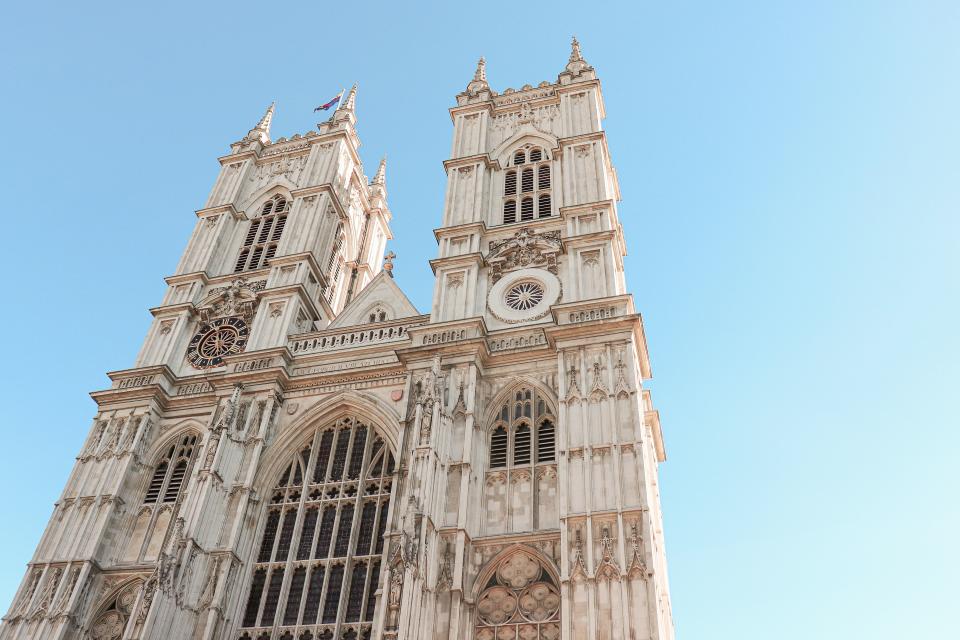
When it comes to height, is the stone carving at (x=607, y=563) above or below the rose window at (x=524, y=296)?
below

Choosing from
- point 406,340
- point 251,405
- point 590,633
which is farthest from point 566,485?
point 251,405

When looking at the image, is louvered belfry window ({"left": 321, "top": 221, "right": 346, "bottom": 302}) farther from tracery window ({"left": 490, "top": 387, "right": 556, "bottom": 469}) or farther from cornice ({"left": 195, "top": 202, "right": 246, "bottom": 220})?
tracery window ({"left": 490, "top": 387, "right": 556, "bottom": 469})

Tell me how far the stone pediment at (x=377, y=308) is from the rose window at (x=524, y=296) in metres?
3.88

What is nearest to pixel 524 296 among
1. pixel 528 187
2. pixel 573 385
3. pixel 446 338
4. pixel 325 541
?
pixel 446 338

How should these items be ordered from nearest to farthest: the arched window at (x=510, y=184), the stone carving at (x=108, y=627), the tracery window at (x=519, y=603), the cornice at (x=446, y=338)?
the tracery window at (x=519, y=603), the stone carving at (x=108, y=627), the cornice at (x=446, y=338), the arched window at (x=510, y=184)

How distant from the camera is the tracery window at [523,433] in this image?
82.0 ft

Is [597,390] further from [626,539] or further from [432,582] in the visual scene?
[432,582]

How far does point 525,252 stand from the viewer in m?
30.8

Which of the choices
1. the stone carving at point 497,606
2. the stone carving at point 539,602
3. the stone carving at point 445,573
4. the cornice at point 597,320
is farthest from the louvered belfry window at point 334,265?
the stone carving at point 539,602

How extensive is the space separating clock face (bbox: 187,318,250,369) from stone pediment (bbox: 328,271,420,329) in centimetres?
354

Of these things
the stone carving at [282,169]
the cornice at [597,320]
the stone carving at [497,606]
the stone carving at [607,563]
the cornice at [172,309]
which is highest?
the stone carving at [282,169]

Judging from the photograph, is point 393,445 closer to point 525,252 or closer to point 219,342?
point 525,252

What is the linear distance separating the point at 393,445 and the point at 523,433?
4064 millimetres

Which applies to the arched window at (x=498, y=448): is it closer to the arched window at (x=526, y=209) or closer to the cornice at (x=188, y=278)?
the arched window at (x=526, y=209)
